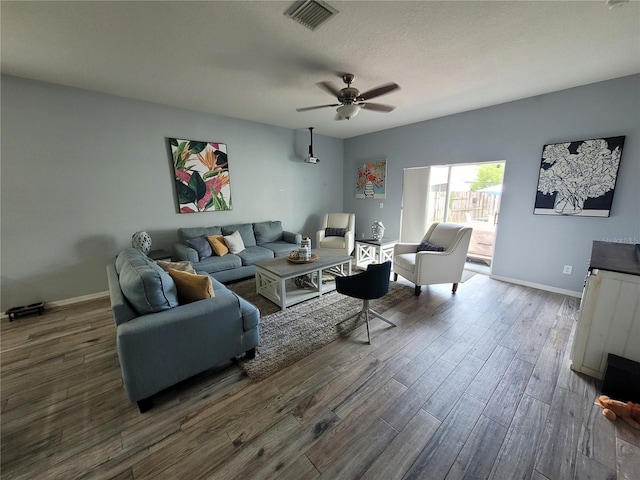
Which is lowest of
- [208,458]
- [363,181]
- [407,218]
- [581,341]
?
[208,458]

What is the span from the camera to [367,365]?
6.57ft

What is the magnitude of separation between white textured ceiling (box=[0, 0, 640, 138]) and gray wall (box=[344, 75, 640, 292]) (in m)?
0.24

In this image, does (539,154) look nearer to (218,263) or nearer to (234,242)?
(234,242)

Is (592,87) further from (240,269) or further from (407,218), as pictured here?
(240,269)

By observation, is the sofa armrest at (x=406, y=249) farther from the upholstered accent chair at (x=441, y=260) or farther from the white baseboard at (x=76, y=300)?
the white baseboard at (x=76, y=300)

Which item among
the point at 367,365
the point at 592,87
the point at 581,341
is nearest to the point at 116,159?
the point at 367,365

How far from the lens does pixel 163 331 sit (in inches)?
62.5

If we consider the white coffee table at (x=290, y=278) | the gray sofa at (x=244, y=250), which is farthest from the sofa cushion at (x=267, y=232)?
the white coffee table at (x=290, y=278)

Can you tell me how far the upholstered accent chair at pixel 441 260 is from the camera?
3.17 meters

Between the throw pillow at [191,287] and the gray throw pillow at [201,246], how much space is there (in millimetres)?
1681

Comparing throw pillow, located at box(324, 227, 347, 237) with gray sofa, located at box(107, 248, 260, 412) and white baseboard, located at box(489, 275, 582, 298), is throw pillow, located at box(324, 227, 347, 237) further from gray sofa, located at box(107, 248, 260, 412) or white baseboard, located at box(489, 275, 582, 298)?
gray sofa, located at box(107, 248, 260, 412)

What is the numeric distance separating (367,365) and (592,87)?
13.5ft

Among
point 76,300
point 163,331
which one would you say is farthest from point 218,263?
point 163,331

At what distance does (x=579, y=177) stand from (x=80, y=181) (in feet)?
20.5
